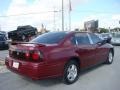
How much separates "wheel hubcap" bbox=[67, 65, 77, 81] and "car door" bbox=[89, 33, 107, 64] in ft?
4.85

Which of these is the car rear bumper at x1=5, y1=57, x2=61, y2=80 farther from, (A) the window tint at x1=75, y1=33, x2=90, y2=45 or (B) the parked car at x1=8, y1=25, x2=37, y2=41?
(B) the parked car at x1=8, y1=25, x2=37, y2=41

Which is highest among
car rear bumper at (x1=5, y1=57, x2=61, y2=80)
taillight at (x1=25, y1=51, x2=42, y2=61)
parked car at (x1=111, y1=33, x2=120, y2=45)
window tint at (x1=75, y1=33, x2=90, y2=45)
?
window tint at (x1=75, y1=33, x2=90, y2=45)

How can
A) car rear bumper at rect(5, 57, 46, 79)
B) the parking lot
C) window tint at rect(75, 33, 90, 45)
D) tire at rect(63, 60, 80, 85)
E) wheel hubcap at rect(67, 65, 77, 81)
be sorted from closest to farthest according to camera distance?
1. car rear bumper at rect(5, 57, 46, 79)
2. the parking lot
3. tire at rect(63, 60, 80, 85)
4. wheel hubcap at rect(67, 65, 77, 81)
5. window tint at rect(75, 33, 90, 45)

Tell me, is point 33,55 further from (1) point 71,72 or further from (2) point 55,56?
(1) point 71,72

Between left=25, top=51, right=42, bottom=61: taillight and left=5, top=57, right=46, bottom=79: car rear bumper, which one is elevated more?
left=25, top=51, right=42, bottom=61: taillight

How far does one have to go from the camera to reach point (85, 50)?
6812 millimetres

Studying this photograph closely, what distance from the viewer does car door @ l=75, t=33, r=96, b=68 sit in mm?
6601

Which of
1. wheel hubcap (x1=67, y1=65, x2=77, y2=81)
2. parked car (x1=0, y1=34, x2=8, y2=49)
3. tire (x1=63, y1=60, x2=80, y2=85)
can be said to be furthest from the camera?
parked car (x1=0, y1=34, x2=8, y2=49)

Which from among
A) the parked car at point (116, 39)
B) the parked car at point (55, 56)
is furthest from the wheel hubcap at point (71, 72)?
the parked car at point (116, 39)

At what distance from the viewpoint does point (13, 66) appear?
5980mm

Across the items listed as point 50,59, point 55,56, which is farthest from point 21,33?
point 50,59

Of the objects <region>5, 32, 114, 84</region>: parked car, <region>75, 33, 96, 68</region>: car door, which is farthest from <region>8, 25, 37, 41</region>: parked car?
<region>5, 32, 114, 84</region>: parked car

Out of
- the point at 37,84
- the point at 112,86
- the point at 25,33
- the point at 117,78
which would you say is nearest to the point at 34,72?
the point at 37,84

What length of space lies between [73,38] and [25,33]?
1658cm
